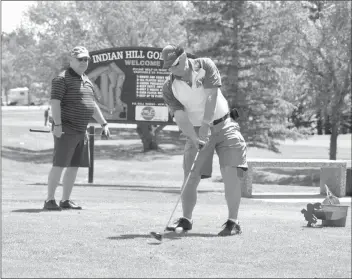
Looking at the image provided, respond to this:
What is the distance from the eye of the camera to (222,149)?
7.56 m

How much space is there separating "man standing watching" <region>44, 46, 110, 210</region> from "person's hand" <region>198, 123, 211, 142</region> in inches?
92.1

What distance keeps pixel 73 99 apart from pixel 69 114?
0.17 m

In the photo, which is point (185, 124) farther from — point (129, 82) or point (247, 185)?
point (129, 82)

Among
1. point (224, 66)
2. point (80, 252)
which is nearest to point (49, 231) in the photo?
point (80, 252)

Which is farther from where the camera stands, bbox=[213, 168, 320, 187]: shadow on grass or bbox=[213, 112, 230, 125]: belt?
bbox=[213, 168, 320, 187]: shadow on grass

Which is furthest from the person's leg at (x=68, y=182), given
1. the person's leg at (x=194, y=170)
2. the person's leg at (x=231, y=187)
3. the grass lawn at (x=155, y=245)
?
the person's leg at (x=231, y=187)

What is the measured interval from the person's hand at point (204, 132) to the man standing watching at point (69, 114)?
2.34m

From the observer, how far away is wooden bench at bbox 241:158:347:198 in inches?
642

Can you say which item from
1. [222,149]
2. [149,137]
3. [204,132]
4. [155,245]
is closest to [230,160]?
[222,149]

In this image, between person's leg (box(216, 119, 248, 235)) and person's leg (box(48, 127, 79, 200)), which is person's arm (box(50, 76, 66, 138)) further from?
person's leg (box(216, 119, 248, 235))

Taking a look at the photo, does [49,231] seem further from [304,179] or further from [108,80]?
[304,179]

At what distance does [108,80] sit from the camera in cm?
1855

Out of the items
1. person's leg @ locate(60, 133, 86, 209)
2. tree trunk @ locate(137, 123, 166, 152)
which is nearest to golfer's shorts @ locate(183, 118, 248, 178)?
person's leg @ locate(60, 133, 86, 209)

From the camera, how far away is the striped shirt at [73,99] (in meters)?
9.23
